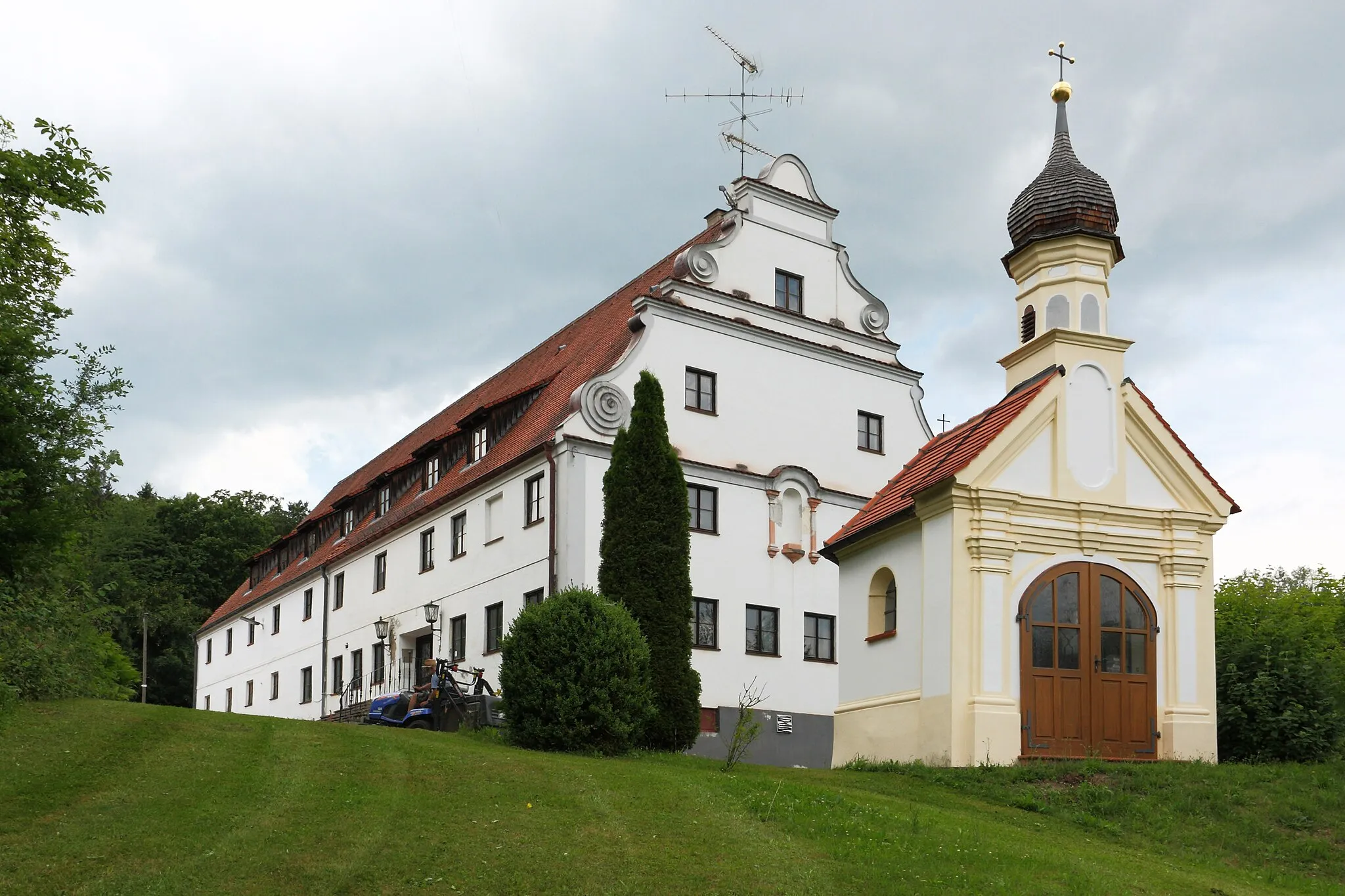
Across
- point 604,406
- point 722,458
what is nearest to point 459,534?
point 604,406

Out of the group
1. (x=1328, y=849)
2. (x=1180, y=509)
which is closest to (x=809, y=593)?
(x=1180, y=509)

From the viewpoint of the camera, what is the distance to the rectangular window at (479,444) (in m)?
36.9

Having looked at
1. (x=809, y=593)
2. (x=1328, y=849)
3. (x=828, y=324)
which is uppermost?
(x=828, y=324)

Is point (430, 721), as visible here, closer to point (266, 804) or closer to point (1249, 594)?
point (266, 804)

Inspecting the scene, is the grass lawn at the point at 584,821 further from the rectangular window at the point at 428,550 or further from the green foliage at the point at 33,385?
the rectangular window at the point at 428,550

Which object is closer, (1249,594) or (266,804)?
(266,804)

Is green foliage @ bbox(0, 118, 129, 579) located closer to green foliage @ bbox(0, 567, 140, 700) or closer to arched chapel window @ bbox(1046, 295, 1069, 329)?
green foliage @ bbox(0, 567, 140, 700)

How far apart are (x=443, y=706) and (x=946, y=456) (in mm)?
11867

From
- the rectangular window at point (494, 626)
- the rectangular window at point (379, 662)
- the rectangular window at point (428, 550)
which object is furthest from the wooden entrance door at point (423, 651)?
the rectangular window at point (494, 626)

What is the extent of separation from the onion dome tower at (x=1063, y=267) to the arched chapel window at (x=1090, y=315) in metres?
0.01

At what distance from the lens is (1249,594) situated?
Result: 130ft

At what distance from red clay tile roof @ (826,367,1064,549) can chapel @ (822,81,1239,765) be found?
0.07 metres

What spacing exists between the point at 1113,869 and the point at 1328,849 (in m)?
4.04

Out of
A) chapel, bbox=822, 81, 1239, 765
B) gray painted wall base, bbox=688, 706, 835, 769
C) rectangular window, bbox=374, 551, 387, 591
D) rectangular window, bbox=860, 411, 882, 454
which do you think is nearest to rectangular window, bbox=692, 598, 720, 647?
gray painted wall base, bbox=688, 706, 835, 769
